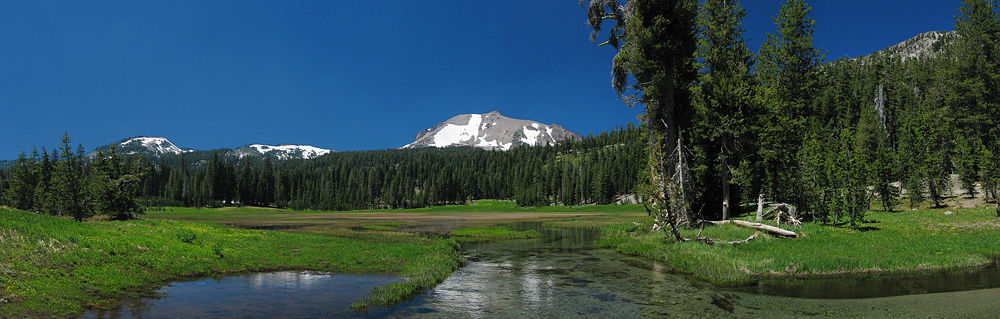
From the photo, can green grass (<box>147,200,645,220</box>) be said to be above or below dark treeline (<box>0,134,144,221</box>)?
below

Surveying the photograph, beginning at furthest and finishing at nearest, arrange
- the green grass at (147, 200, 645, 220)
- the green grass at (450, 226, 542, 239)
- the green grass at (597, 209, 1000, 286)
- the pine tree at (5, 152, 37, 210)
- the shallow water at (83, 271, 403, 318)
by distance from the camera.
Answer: the green grass at (147, 200, 645, 220) < the pine tree at (5, 152, 37, 210) < the green grass at (450, 226, 542, 239) < the green grass at (597, 209, 1000, 286) < the shallow water at (83, 271, 403, 318)

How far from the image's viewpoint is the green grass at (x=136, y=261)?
12.9 meters

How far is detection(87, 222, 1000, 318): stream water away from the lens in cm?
1327

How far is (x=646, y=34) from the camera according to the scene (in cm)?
3183

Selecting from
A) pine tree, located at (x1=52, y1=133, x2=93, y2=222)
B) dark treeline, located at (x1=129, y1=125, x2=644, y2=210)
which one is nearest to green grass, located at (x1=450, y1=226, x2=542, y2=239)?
pine tree, located at (x1=52, y1=133, x2=93, y2=222)

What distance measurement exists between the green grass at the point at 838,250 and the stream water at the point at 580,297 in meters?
1.17

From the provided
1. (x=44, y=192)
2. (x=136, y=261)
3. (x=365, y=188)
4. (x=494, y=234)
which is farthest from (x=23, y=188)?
(x=365, y=188)

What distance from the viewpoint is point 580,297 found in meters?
16.0

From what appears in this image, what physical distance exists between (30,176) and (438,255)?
11242 cm

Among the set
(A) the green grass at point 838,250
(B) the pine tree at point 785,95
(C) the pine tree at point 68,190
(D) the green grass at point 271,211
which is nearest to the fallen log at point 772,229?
(A) the green grass at point 838,250

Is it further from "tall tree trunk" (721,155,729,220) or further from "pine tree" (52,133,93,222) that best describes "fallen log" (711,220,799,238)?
"pine tree" (52,133,93,222)

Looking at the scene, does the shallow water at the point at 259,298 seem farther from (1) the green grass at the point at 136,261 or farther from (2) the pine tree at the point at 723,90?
(2) the pine tree at the point at 723,90

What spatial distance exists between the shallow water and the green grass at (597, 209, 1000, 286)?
1443 centimetres

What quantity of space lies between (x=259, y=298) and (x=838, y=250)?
2522 cm
